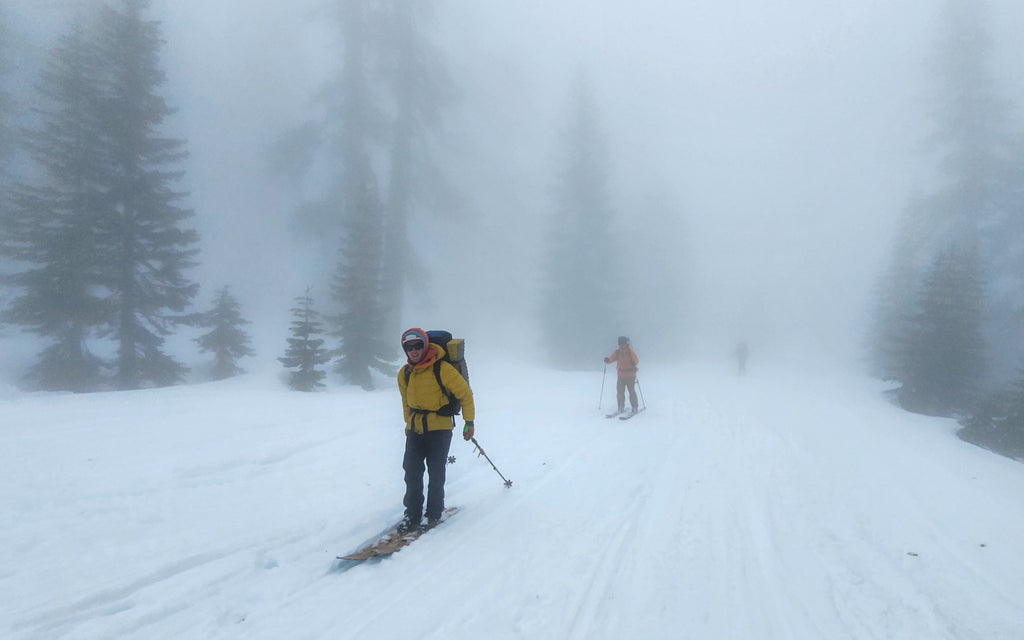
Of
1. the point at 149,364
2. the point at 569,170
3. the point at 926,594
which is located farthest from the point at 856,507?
the point at 569,170

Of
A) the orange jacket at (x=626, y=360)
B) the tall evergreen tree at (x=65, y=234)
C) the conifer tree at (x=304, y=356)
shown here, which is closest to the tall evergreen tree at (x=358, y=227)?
the conifer tree at (x=304, y=356)

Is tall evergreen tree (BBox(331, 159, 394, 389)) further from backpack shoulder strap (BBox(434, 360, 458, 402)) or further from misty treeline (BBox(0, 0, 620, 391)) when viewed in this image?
backpack shoulder strap (BBox(434, 360, 458, 402))

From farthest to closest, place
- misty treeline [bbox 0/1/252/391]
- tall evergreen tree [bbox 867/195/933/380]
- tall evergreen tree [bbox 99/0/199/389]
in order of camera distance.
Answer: tall evergreen tree [bbox 867/195/933/380] < tall evergreen tree [bbox 99/0/199/389] < misty treeline [bbox 0/1/252/391]

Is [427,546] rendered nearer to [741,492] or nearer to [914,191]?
[741,492]

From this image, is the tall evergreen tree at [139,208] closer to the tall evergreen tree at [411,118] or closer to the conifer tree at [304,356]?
the conifer tree at [304,356]

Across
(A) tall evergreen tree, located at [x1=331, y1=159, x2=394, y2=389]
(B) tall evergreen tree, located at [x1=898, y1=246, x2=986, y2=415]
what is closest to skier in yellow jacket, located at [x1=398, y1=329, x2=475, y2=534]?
(A) tall evergreen tree, located at [x1=331, y1=159, x2=394, y2=389]

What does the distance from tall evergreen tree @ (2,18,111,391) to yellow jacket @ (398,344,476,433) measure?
1567 centimetres

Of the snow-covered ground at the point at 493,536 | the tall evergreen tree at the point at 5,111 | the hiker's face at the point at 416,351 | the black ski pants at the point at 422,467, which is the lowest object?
the snow-covered ground at the point at 493,536

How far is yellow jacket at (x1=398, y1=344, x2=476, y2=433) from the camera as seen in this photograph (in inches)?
188

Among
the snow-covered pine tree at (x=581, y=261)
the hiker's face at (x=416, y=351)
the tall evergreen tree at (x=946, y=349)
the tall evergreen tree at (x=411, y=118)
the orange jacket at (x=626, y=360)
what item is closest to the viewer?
the hiker's face at (x=416, y=351)

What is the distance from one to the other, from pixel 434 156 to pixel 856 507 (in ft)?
76.4

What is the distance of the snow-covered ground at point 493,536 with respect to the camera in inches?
131

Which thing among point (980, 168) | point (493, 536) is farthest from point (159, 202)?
point (980, 168)

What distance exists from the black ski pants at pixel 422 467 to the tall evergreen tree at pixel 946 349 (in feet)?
64.7
